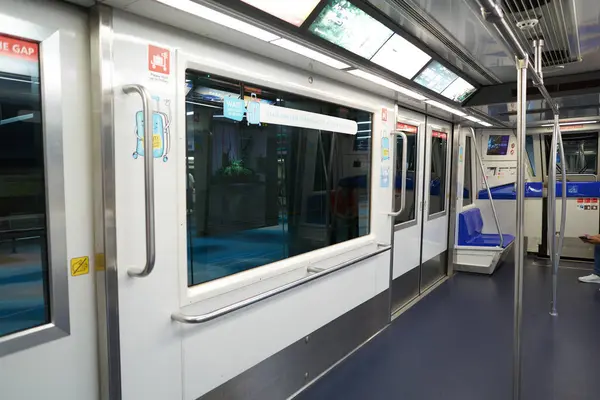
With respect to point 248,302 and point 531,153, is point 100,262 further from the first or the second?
point 531,153

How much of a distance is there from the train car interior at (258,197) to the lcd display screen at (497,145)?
211 centimetres

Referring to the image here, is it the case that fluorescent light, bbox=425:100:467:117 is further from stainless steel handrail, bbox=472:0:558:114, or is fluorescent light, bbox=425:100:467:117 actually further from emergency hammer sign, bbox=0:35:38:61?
emergency hammer sign, bbox=0:35:38:61

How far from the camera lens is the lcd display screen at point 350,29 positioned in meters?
2.10

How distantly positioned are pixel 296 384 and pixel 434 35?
2536 millimetres

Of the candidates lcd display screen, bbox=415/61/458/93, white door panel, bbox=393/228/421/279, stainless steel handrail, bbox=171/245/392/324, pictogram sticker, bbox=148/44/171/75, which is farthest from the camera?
white door panel, bbox=393/228/421/279

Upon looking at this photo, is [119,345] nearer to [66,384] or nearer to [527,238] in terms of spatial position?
[66,384]

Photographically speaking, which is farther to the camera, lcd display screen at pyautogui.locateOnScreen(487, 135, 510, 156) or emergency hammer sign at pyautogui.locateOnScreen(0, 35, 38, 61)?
lcd display screen at pyautogui.locateOnScreen(487, 135, 510, 156)

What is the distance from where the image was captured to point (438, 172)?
5.45 m

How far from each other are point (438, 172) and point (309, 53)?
3700 millimetres

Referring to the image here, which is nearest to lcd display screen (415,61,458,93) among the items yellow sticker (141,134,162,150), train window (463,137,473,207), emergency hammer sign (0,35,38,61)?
yellow sticker (141,134,162,150)

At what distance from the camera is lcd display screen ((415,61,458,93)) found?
3264mm

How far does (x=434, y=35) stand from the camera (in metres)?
2.72

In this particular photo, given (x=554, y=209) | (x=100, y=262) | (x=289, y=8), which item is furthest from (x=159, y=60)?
(x=554, y=209)

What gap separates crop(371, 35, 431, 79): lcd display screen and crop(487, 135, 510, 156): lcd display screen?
457cm
